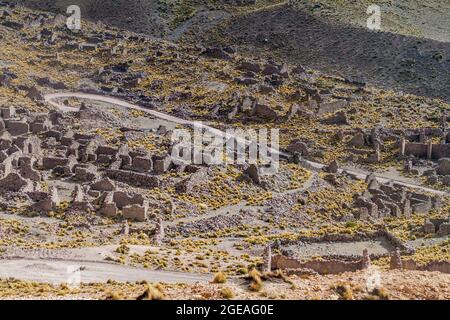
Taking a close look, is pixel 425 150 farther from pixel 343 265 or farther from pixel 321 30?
pixel 321 30

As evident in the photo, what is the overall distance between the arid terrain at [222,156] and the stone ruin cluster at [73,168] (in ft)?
0.56

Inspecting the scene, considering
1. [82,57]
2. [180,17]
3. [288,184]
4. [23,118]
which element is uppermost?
[180,17]

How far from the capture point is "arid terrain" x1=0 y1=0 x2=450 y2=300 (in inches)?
1400

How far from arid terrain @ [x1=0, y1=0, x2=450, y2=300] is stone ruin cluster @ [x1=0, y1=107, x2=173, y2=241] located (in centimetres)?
17

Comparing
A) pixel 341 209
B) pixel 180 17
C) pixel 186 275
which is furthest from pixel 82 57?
pixel 186 275

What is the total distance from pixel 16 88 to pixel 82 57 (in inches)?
1065

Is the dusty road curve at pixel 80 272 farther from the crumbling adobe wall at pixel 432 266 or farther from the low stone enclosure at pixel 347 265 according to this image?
the crumbling adobe wall at pixel 432 266

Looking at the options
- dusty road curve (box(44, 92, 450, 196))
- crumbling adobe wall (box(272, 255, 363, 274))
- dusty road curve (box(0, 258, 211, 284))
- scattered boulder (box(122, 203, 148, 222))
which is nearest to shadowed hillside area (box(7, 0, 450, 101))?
dusty road curve (box(44, 92, 450, 196))

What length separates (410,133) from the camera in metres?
86.6

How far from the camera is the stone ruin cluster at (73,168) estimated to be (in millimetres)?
48562

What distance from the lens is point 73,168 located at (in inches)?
2245

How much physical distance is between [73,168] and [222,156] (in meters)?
15.0
